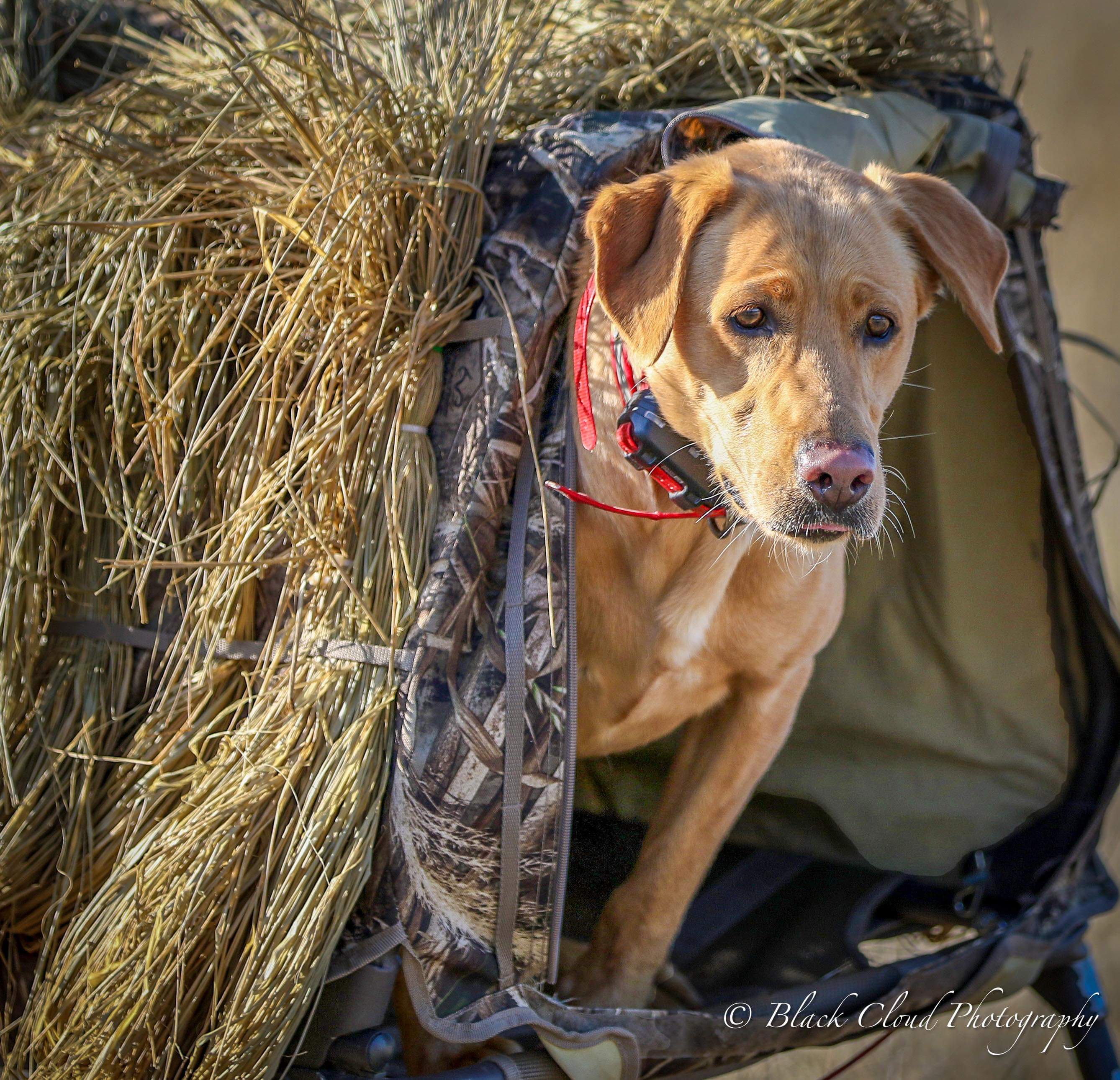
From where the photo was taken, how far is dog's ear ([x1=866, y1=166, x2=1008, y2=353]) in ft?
5.36

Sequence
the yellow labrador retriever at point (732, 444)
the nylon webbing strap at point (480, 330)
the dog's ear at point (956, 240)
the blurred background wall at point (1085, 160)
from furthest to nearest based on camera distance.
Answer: the blurred background wall at point (1085, 160) → the nylon webbing strap at point (480, 330) → the dog's ear at point (956, 240) → the yellow labrador retriever at point (732, 444)

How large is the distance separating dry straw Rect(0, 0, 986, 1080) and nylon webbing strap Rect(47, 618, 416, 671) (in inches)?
0.8

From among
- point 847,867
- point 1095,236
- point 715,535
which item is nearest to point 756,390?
point 715,535

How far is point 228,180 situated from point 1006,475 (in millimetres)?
1900

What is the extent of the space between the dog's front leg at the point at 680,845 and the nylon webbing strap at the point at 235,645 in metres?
0.71

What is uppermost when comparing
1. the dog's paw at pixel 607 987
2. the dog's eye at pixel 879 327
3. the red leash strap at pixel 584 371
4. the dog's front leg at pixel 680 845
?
the dog's eye at pixel 879 327

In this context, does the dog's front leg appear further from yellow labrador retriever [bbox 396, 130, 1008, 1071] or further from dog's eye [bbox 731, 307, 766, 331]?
dog's eye [bbox 731, 307, 766, 331]

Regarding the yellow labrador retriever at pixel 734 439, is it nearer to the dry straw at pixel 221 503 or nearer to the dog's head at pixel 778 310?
the dog's head at pixel 778 310

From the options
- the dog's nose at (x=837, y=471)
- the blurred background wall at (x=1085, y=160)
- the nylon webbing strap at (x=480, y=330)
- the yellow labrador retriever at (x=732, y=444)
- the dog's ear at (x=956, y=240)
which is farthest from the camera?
the blurred background wall at (x=1085, y=160)

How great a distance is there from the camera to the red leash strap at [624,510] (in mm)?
1687

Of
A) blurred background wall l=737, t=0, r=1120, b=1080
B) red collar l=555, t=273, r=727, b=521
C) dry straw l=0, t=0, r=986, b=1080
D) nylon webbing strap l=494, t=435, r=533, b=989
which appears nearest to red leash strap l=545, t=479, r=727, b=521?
red collar l=555, t=273, r=727, b=521

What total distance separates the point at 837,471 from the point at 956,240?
1.90 feet

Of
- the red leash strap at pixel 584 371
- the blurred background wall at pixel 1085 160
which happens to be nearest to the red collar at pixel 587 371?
the red leash strap at pixel 584 371

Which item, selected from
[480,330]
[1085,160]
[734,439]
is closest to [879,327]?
[734,439]
